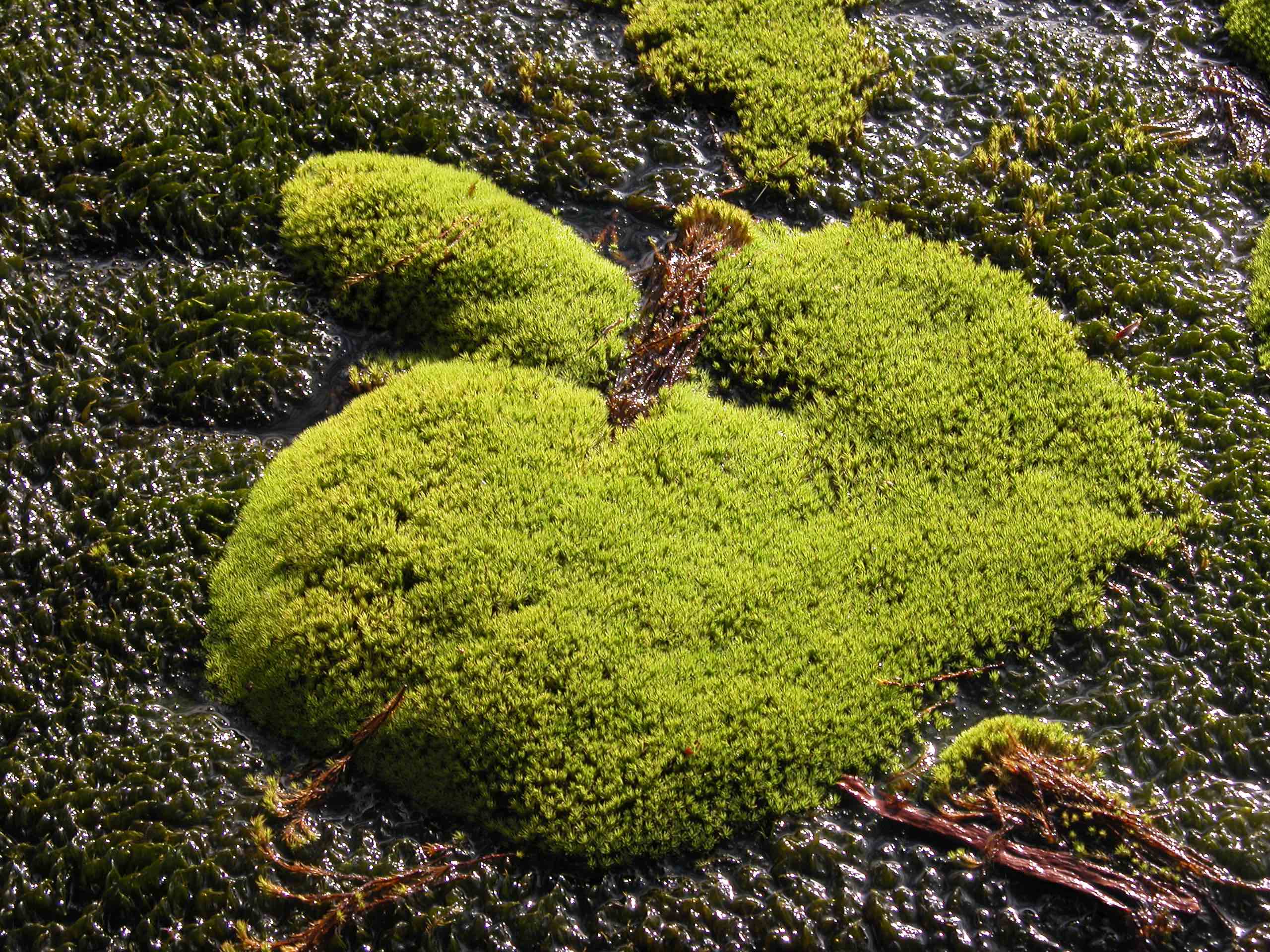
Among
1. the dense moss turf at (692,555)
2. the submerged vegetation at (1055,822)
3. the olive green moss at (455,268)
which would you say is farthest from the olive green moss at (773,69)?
the submerged vegetation at (1055,822)

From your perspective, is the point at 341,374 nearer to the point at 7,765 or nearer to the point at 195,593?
the point at 195,593

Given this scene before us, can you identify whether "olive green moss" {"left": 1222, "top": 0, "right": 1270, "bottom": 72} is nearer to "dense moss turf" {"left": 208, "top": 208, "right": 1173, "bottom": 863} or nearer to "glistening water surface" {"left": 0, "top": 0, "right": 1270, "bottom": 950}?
"glistening water surface" {"left": 0, "top": 0, "right": 1270, "bottom": 950}

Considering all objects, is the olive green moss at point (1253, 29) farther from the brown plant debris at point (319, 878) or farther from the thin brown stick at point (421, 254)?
the brown plant debris at point (319, 878)

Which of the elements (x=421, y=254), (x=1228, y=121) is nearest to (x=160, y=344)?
(x=421, y=254)

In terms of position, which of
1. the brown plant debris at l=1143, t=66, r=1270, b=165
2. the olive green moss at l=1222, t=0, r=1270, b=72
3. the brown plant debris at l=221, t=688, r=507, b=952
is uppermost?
the olive green moss at l=1222, t=0, r=1270, b=72

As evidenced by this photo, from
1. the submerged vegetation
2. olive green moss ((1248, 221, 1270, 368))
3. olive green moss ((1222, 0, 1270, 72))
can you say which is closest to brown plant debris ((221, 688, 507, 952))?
the submerged vegetation

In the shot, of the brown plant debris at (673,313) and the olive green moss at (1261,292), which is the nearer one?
the brown plant debris at (673,313)

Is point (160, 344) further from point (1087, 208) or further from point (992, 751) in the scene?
point (1087, 208)
